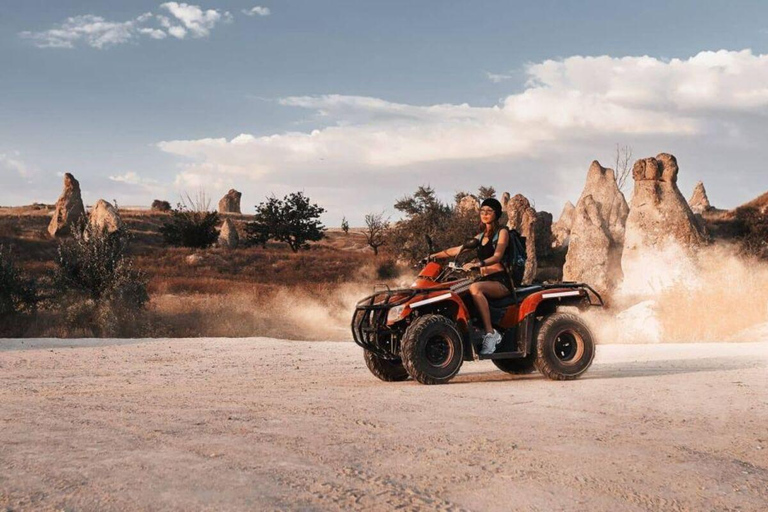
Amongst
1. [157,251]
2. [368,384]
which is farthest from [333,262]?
[368,384]

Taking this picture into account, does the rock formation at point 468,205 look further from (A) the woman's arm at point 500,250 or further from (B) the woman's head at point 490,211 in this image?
(A) the woman's arm at point 500,250

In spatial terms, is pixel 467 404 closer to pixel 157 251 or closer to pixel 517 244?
pixel 517 244

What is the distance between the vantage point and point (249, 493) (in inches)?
173

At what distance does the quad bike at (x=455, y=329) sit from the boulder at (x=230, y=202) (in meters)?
108

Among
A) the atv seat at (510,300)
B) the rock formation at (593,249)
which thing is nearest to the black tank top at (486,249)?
the atv seat at (510,300)

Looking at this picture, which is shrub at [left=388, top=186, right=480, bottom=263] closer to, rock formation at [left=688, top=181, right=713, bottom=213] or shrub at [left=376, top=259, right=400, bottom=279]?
shrub at [left=376, top=259, right=400, bottom=279]

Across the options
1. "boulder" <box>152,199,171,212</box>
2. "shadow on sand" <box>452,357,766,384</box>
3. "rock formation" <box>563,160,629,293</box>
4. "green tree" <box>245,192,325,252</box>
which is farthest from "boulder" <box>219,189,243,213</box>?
"shadow on sand" <box>452,357,766,384</box>

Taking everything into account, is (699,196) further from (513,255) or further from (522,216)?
(513,255)

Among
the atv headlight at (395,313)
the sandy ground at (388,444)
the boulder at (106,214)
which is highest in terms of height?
the boulder at (106,214)

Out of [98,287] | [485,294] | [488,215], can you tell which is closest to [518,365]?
[485,294]

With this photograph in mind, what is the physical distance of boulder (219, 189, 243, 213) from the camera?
116 meters

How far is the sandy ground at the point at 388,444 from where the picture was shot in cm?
446

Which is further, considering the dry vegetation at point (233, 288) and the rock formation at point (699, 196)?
the rock formation at point (699, 196)

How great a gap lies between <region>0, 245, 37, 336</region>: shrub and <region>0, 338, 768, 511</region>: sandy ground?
450 inches
